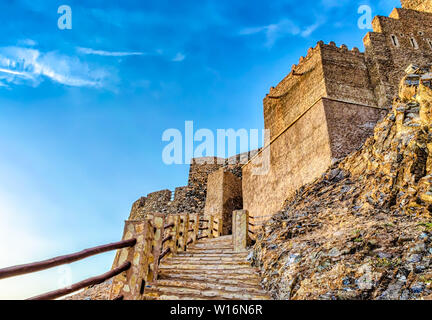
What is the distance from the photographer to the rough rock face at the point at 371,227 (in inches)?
131

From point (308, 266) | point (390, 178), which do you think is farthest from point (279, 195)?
point (308, 266)

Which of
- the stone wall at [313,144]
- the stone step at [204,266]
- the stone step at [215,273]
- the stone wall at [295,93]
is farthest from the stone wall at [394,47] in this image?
the stone step at [215,273]

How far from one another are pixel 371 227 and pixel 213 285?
9.77 feet

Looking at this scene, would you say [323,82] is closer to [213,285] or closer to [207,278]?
[207,278]

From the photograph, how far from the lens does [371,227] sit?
4461 mm

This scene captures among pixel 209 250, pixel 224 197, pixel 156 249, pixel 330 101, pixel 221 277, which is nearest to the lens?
pixel 156 249

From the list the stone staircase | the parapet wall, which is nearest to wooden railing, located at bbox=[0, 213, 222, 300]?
the stone staircase

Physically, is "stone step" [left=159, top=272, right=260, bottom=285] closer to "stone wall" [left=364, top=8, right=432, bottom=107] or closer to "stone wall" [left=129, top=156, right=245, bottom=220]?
"stone wall" [left=364, top=8, right=432, bottom=107]

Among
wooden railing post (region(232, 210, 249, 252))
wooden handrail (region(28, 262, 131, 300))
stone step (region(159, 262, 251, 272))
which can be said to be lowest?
stone step (region(159, 262, 251, 272))

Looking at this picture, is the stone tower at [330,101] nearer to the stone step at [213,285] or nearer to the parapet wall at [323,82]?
the parapet wall at [323,82]

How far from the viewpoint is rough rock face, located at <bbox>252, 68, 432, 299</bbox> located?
11.0ft

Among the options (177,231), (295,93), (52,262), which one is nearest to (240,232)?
(177,231)

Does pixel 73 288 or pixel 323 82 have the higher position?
pixel 323 82
